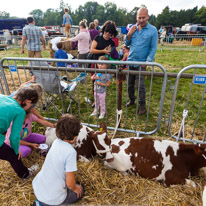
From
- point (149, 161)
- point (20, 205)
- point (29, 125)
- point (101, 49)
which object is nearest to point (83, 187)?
point (20, 205)

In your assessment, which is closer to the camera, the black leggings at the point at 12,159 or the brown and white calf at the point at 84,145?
the black leggings at the point at 12,159

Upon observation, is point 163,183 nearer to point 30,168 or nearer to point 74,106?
point 30,168

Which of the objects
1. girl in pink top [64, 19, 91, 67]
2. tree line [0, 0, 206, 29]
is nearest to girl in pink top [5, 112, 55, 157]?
girl in pink top [64, 19, 91, 67]

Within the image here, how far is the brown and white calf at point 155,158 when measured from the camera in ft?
7.19

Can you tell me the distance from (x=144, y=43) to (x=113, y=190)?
3.02 m

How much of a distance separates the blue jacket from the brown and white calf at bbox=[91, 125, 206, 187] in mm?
2113

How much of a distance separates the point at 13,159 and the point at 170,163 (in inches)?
82.2

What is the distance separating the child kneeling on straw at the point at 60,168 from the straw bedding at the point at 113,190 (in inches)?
16.9

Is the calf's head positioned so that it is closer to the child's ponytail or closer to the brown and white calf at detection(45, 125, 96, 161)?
the brown and white calf at detection(45, 125, 96, 161)

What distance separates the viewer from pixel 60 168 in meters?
1.81

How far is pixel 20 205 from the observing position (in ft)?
7.02

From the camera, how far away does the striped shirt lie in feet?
20.7

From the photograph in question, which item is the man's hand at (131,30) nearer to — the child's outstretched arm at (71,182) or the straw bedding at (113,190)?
the straw bedding at (113,190)

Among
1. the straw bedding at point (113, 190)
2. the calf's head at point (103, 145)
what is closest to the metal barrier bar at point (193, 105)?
the straw bedding at point (113, 190)
